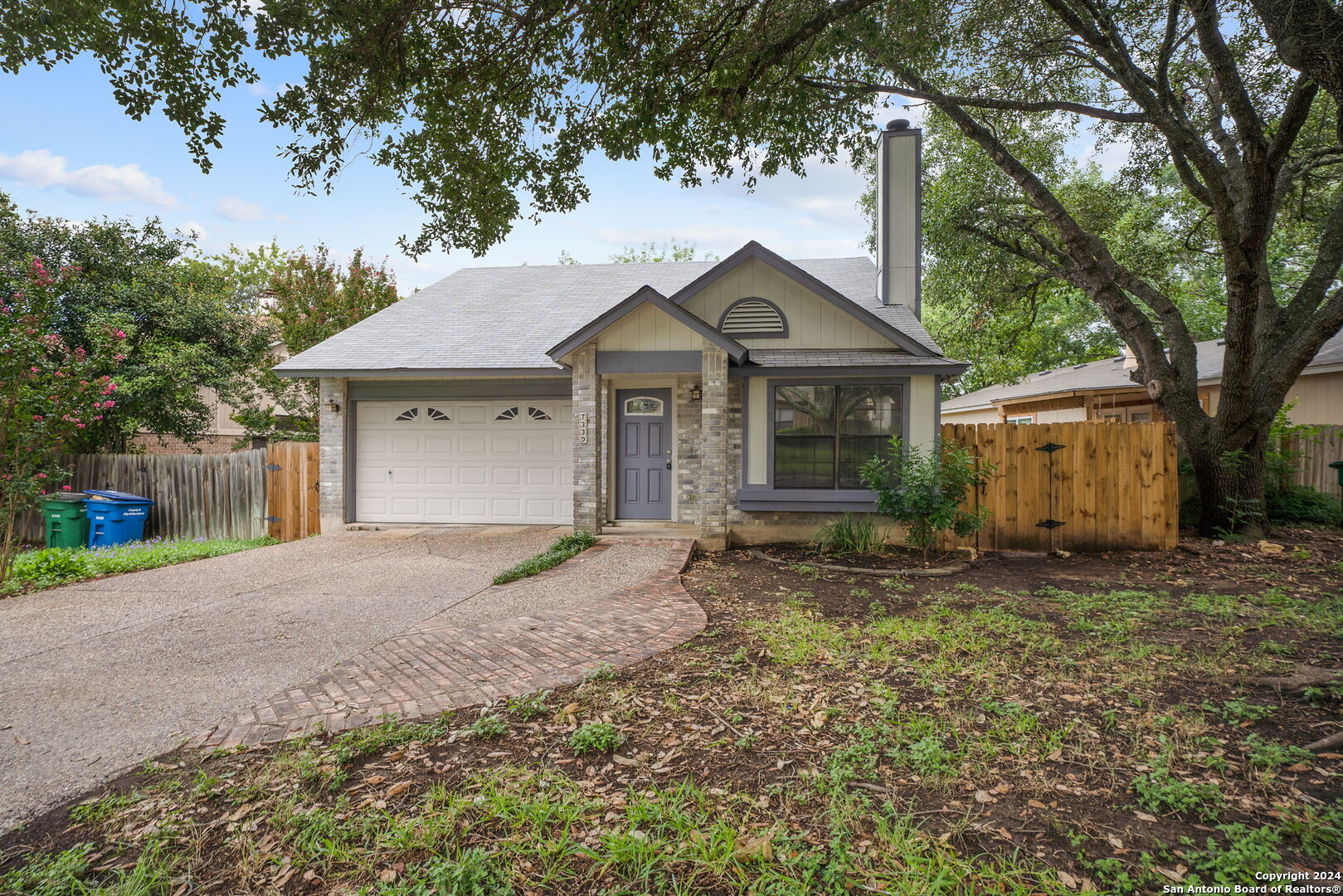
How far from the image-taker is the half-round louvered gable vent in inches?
376

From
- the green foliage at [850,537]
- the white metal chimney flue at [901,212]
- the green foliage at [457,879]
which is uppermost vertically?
A: the white metal chimney flue at [901,212]

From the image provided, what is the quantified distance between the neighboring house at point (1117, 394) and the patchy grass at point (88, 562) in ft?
51.3

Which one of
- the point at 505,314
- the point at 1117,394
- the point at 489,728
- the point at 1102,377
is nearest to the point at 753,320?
the point at 505,314

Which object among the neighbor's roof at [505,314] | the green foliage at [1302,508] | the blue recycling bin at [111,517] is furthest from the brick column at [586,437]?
the green foliage at [1302,508]

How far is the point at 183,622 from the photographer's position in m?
5.45

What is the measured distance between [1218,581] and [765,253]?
264 inches

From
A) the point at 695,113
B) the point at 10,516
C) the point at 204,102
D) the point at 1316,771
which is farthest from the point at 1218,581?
the point at 10,516

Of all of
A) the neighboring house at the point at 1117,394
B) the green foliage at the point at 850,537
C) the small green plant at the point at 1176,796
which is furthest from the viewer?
the neighboring house at the point at 1117,394

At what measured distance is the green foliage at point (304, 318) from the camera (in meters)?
16.0

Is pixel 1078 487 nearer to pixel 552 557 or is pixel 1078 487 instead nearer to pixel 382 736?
pixel 552 557

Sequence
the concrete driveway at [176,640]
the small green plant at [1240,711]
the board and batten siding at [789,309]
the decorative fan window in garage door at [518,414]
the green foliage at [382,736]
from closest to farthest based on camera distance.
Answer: the green foliage at [382,736] → the concrete driveway at [176,640] → the small green plant at [1240,711] → the board and batten siding at [789,309] → the decorative fan window in garage door at [518,414]

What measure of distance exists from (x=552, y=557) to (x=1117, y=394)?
45.6 ft

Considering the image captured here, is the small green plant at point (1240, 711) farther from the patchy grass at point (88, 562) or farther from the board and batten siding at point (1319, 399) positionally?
the board and batten siding at point (1319, 399)

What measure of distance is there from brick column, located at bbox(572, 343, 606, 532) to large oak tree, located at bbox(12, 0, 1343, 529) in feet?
10.3
